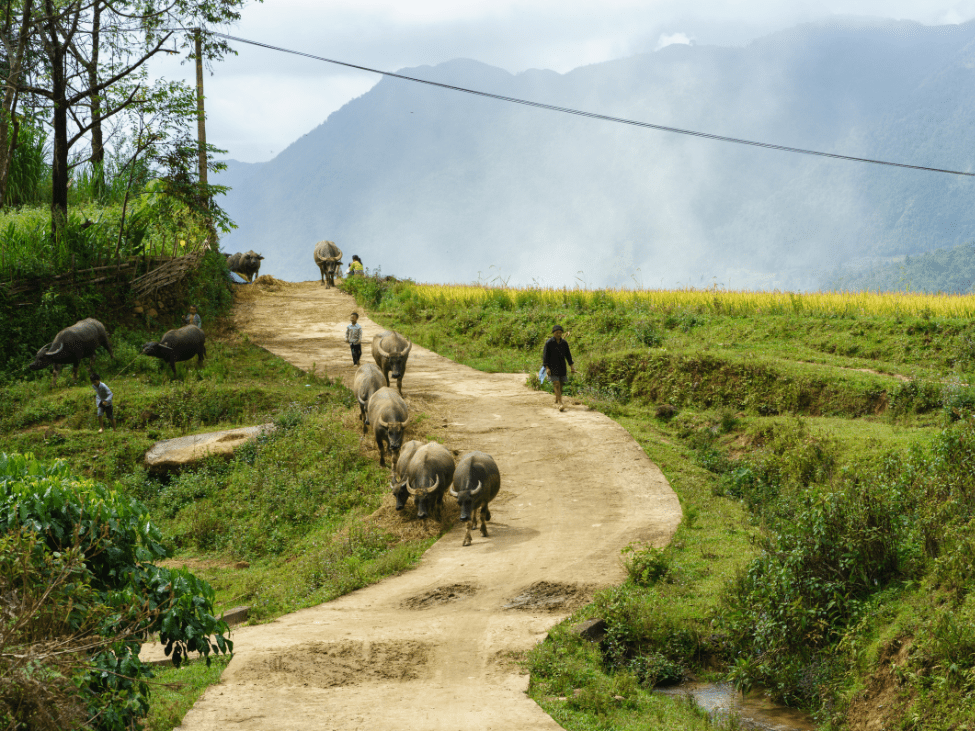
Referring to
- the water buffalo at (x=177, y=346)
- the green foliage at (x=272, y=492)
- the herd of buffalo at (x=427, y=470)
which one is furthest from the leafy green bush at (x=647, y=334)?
the water buffalo at (x=177, y=346)

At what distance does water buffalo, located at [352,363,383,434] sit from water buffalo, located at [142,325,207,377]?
16.8ft

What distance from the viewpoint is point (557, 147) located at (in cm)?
19662

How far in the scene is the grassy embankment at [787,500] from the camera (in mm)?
7051

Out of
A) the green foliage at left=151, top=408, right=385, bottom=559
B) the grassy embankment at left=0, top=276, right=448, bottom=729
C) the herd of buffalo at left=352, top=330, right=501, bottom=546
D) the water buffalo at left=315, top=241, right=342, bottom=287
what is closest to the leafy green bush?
the grassy embankment at left=0, top=276, right=448, bottom=729

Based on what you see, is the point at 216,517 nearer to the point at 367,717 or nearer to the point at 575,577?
the point at 575,577

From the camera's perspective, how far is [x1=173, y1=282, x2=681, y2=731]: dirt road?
269 inches

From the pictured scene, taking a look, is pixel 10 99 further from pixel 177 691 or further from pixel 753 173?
pixel 753 173

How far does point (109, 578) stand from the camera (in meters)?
Result: 5.20

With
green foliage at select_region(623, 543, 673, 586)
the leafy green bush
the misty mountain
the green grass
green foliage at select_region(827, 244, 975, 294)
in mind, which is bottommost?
the green grass

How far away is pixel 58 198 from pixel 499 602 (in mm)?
17104

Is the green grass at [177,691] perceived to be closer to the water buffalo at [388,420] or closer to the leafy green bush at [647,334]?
the water buffalo at [388,420]

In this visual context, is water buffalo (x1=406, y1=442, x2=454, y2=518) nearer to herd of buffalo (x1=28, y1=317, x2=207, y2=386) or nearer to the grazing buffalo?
the grazing buffalo

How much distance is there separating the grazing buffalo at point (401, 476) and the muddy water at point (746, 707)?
16.9 feet

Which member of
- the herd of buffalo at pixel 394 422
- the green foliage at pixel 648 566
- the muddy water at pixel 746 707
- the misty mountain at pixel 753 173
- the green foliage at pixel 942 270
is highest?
the misty mountain at pixel 753 173
